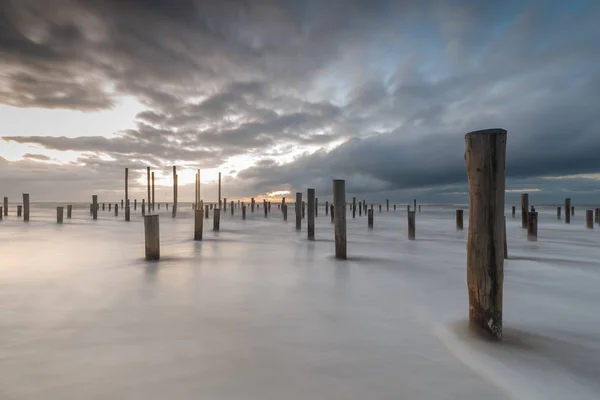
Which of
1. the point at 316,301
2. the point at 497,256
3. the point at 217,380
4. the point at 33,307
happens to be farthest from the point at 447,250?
the point at 33,307

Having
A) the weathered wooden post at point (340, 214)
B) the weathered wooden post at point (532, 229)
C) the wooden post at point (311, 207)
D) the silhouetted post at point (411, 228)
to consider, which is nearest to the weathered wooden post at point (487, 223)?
the weathered wooden post at point (340, 214)

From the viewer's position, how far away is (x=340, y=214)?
7.90 m

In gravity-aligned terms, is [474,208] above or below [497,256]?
above

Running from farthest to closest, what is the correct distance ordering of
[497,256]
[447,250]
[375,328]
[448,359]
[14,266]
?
[447,250], [14,266], [375,328], [497,256], [448,359]

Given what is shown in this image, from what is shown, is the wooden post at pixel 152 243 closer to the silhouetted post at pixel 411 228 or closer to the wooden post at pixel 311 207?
the wooden post at pixel 311 207

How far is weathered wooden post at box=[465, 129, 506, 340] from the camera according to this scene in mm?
3166

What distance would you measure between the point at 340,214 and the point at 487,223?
4.75 meters

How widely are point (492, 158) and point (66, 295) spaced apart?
5778mm

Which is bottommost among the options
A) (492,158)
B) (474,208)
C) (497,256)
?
(497,256)

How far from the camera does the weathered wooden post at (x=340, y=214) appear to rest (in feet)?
25.8

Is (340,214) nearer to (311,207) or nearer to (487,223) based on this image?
(311,207)

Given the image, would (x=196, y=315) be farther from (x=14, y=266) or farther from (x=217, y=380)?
(x=14, y=266)

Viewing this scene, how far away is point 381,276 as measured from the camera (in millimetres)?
6477

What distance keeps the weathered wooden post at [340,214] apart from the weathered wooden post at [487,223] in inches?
177
